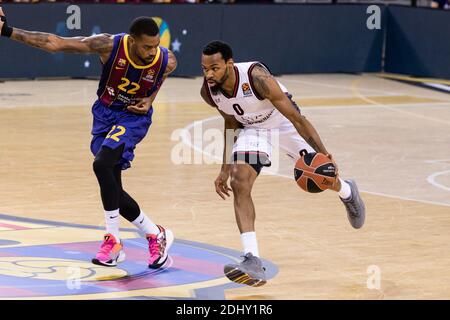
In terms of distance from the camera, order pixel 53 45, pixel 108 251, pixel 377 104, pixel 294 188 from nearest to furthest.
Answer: pixel 53 45
pixel 108 251
pixel 294 188
pixel 377 104

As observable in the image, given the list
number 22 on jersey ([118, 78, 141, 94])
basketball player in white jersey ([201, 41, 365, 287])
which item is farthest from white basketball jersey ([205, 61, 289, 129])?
number 22 on jersey ([118, 78, 141, 94])

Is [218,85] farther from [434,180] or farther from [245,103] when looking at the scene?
[434,180]

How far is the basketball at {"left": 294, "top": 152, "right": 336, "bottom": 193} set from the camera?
32.7ft

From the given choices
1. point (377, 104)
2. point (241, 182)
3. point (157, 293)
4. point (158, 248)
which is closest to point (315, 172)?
point (241, 182)

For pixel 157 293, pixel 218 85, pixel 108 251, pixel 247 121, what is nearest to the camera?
pixel 157 293

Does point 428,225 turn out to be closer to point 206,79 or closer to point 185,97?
point 206,79

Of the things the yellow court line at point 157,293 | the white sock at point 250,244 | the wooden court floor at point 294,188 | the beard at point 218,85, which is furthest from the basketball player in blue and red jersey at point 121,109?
the wooden court floor at point 294,188

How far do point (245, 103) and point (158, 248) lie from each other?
1.45m

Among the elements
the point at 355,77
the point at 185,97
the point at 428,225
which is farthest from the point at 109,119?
the point at 355,77

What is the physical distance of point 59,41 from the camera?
966 cm

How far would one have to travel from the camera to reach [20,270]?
980cm

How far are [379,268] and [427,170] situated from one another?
5652 mm

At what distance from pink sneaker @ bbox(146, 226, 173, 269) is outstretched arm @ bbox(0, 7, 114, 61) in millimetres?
1574

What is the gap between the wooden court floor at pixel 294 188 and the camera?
10.2 metres
